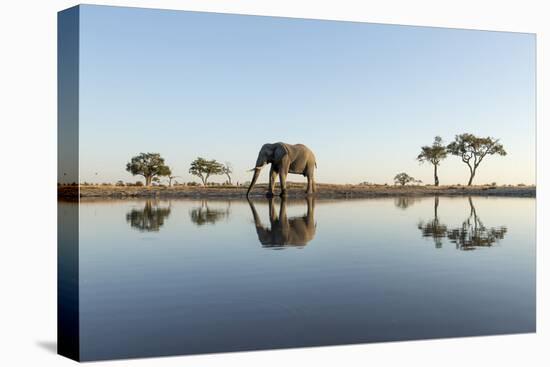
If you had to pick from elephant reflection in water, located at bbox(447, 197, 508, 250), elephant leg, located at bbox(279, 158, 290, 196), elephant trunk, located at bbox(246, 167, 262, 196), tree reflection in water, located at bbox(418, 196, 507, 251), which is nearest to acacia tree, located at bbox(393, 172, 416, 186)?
tree reflection in water, located at bbox(418, 196, 507, 251)

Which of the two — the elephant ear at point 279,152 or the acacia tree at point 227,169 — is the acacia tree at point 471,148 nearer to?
the elephant ear at point 279,152

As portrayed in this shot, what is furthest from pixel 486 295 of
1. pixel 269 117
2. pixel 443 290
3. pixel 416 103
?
pixel 269 117

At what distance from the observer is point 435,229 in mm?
10531

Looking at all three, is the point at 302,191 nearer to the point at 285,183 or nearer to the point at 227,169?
the point at 285,183

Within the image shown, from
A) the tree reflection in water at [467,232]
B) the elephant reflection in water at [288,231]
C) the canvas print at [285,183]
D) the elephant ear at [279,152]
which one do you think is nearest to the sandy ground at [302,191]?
the canvas print at [285,183]

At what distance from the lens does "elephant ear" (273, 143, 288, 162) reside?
993cm

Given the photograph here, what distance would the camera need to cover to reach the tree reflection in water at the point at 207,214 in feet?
32.4

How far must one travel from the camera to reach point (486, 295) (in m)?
10.1

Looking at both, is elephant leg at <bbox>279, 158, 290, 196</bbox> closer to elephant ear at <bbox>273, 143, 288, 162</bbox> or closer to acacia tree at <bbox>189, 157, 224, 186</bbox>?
elephant ear at <bbox>273, 143, 288, 162</bbox>

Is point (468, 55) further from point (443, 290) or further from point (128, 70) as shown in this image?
point (128, 70)

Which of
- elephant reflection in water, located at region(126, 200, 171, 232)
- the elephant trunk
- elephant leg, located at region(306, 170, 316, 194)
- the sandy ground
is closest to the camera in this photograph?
the sandy ground

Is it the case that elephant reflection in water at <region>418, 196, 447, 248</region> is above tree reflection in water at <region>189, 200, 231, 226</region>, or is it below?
below

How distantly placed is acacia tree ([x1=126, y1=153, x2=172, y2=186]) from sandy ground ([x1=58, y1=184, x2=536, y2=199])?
0.69 feet

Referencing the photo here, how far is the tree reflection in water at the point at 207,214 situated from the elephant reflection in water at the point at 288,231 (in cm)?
35
